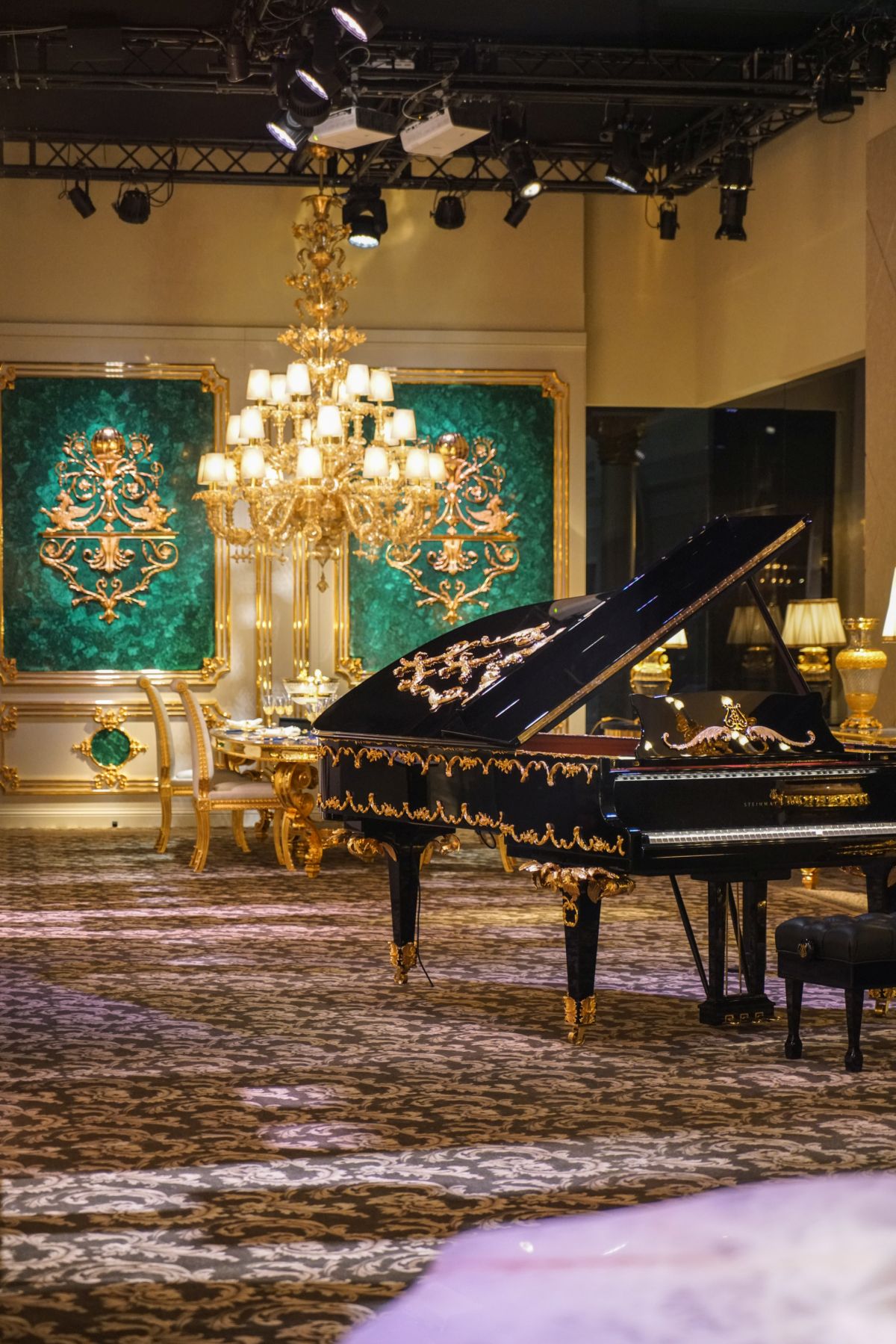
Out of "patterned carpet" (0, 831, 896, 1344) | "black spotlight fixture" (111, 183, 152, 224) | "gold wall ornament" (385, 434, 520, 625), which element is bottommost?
"patterned carpet" (0, 831, 896, 1344)

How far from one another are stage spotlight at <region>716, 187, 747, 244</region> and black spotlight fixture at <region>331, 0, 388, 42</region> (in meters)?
3.24

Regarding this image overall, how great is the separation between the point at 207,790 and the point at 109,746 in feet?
7.95

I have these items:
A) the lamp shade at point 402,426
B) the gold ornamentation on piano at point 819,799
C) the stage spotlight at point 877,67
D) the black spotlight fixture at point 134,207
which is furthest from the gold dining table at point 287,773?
the stage spotlight at point 877,67

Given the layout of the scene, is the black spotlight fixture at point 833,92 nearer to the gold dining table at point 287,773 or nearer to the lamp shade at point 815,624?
the lamp shade at point 815,624

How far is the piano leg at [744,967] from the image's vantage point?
191 inches

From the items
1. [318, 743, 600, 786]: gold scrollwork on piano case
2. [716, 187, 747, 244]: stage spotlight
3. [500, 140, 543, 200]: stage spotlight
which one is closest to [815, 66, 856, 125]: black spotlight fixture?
[716, 187, 747, 244]: stage spotlight

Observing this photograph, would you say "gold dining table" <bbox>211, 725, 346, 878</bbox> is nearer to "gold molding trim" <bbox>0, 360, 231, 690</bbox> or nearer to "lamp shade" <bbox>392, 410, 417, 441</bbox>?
"lamp shade" <bbox>392, 410, 417, 441</bbox>

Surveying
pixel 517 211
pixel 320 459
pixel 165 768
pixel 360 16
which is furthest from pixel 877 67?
pixel 165 768

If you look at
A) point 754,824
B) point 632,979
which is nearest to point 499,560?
point 632,979

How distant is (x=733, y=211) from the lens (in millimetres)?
9461

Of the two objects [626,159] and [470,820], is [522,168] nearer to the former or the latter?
[626,159]

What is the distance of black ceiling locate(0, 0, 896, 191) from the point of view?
798 cm

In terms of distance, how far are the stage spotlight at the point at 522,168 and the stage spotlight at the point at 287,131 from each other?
1.23 meters

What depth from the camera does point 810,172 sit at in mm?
9414
